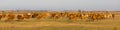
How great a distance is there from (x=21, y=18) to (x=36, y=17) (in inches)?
175

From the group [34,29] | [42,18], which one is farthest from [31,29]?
[42,18]

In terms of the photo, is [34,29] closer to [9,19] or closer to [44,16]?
[9,19]

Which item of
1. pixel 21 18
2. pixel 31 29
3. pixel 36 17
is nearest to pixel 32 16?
pixel 36 17

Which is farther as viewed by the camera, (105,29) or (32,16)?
(32,16)

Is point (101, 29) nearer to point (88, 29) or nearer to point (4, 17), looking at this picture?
point (88, 29)

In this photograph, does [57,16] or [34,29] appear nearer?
[34,29]

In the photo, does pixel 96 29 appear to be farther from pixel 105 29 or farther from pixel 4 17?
pixel 4 17

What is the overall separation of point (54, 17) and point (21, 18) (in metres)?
6.39

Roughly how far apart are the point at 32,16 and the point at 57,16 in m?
3.05

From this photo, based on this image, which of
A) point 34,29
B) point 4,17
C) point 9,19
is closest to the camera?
point 34,29

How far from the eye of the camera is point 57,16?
40938 mm

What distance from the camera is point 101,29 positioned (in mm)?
24250

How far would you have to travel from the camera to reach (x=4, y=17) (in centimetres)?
3959

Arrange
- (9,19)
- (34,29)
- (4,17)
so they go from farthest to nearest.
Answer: (4,17) < (9,19) < (34,29)
